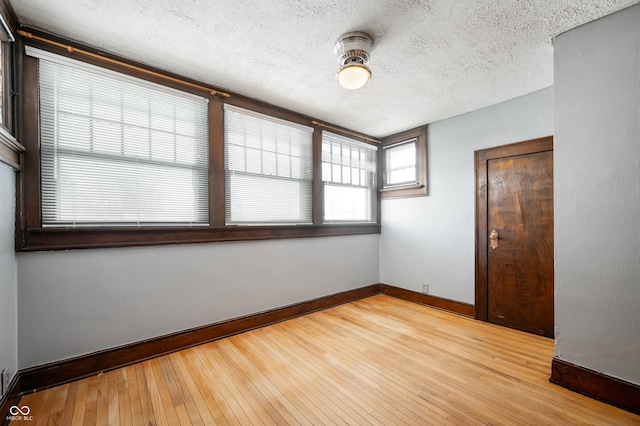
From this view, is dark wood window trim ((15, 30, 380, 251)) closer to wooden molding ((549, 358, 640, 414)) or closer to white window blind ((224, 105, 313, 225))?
white window blind ((224, 105, 313, 225))

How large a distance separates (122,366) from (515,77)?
4.57 m

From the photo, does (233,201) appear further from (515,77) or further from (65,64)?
(515,77)

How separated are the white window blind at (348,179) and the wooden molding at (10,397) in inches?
125

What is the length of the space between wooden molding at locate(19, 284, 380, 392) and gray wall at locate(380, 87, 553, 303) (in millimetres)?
1832

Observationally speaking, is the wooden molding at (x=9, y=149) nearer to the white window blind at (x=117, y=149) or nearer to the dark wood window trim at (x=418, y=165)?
the white window blind at (x=117, y=149)

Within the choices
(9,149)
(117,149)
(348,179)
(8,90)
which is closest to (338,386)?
(117,149)

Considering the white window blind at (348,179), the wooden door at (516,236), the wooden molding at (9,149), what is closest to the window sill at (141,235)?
the wooden molding at (9,149)

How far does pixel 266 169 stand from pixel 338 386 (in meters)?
2.39

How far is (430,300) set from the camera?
3756 mm

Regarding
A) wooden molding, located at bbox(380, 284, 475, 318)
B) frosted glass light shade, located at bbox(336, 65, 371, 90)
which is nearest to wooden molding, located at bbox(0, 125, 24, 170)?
frosted glass light shade, located at bbox(336, 65, 371, 90)

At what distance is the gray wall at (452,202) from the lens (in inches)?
118

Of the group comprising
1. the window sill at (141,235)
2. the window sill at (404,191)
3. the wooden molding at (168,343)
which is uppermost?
the window sill at (404,191)

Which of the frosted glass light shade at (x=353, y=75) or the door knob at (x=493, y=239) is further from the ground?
the frosted glass light shade at (x=353, y=75)

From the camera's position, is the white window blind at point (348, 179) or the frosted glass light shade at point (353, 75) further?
the white window blind at point (348, 179)
